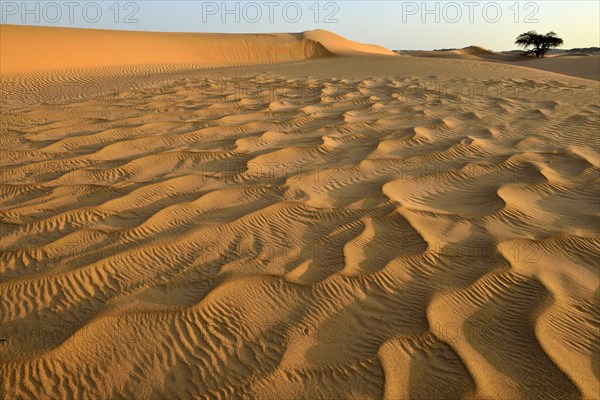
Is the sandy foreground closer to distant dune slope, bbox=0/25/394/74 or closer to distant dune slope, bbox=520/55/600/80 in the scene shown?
distant dune slope, bbox=0/25/394/74

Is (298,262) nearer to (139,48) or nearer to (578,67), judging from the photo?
(139,48)

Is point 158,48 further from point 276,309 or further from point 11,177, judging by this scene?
point 276,309

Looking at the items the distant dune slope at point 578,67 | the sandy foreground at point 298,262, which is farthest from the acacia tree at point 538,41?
the sandy foreground at point 298,262

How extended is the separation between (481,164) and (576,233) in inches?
39.8

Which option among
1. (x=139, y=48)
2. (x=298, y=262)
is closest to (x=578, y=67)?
(x=139, y=48)

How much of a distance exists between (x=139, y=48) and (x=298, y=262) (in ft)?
61.2

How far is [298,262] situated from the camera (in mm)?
1808

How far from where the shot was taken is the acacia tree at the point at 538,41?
34097mm

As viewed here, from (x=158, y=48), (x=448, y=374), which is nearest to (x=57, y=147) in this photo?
(x=448, y=374)

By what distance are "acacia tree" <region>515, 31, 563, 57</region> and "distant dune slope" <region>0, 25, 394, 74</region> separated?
20.0 m

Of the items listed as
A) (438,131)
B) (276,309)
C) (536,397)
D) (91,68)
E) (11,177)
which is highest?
(91,68)

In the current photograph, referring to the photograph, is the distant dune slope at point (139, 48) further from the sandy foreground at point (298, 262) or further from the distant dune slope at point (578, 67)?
the sandy foreground at point (298, 262)

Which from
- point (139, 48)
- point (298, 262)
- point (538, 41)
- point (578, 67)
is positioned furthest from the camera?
point (538, 41)

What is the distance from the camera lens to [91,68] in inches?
561
